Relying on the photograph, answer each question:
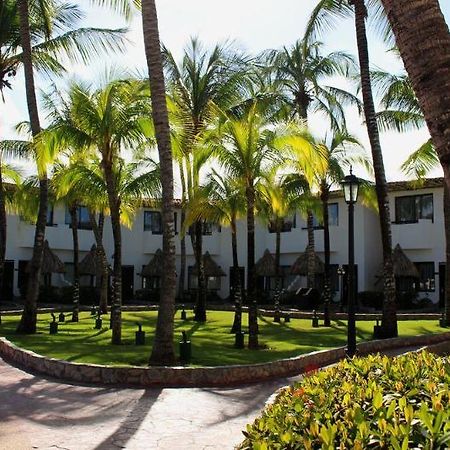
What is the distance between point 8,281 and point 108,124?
73.3ft

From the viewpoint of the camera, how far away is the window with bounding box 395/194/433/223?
32875 mm

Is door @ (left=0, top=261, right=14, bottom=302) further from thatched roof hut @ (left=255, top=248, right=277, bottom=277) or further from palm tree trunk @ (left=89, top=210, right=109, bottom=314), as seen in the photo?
thatched roof hut @ (left=255, top=248, right=277, bottom=277)

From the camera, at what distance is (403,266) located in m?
31.7

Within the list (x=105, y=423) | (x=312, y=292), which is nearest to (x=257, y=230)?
(x=312, y=292)

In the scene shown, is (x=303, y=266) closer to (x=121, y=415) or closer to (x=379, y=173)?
(x=379, y=173)

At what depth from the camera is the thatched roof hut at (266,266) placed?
1423 inches

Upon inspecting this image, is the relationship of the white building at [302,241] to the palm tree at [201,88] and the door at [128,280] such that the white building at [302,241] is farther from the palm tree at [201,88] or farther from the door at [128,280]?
the palm tree at [201,88]

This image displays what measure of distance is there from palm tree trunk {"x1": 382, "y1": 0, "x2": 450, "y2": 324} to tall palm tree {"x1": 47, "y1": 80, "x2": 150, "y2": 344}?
1213 centimetres

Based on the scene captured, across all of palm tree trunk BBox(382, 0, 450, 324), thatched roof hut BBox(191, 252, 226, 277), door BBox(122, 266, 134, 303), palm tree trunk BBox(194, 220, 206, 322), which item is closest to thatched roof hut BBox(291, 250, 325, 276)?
thatched roof hut BBox(191, 252, 226, 277)

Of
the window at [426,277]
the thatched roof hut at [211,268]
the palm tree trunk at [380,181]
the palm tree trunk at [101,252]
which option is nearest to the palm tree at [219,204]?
the palm tree trunk at [380,181]

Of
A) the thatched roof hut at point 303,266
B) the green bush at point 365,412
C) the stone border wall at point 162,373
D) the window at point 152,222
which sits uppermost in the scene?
the window at point 152,222

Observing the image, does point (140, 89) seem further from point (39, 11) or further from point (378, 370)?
point (378, 370)

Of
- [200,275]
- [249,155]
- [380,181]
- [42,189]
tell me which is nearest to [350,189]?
[249,155]

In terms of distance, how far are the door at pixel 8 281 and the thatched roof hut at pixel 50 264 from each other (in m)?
2.11
